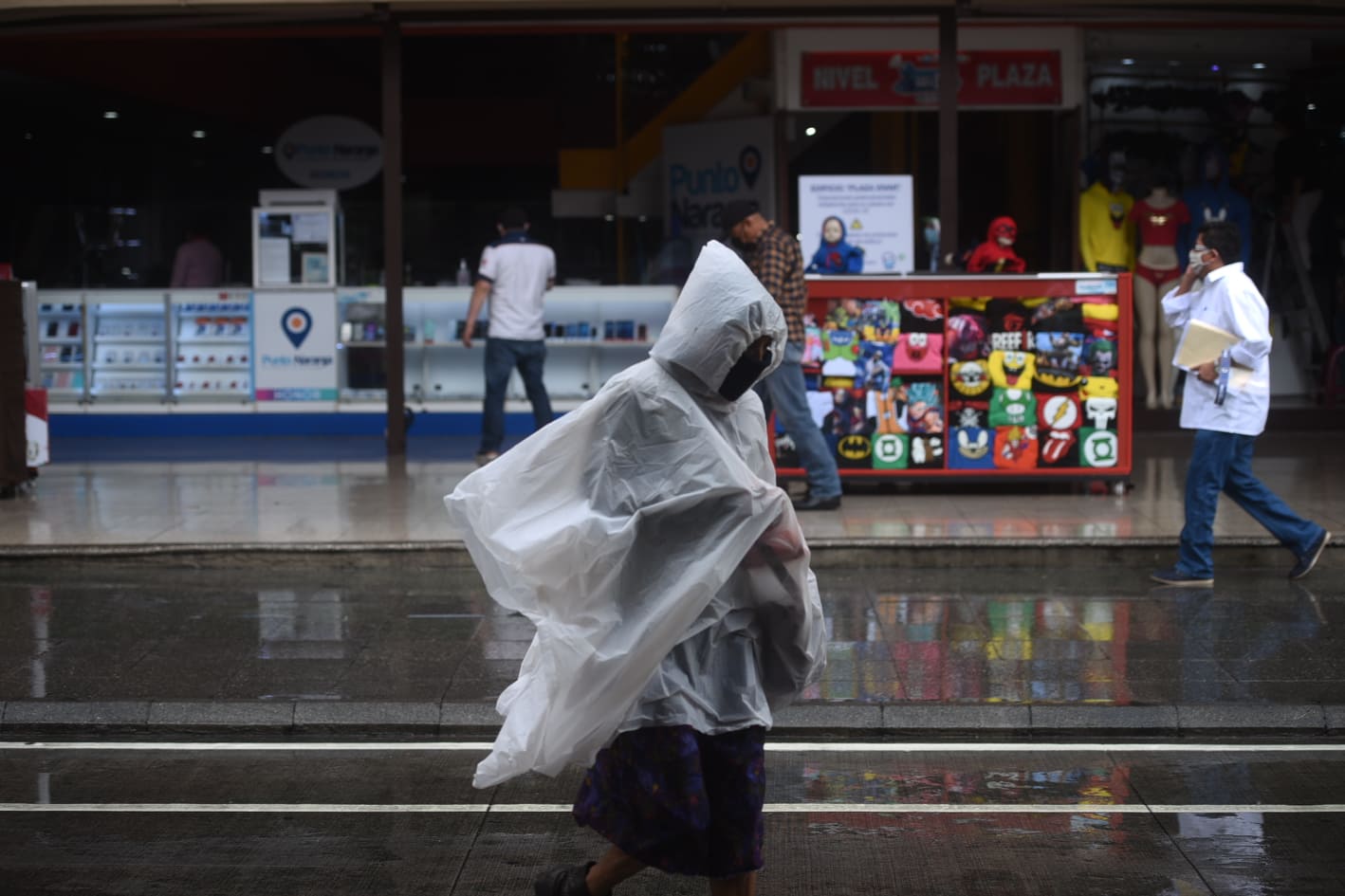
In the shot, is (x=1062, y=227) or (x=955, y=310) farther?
(x=1062, y=227)

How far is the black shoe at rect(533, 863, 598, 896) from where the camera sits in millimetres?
4289

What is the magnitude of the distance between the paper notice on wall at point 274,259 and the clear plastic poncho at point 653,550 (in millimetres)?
12023

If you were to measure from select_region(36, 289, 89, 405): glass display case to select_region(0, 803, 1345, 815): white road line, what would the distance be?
10.9 m

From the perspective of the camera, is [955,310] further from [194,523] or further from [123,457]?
[123,457]

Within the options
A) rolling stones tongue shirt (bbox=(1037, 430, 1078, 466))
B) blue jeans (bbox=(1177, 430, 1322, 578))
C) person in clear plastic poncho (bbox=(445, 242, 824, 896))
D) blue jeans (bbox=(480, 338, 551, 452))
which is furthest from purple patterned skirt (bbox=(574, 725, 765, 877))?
blue jeans (bbox=(480, 338, 551, 452))

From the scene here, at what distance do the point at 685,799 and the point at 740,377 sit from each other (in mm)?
1033

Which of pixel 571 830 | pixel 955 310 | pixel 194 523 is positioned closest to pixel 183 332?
pixel 194 523

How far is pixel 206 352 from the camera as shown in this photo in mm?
15852

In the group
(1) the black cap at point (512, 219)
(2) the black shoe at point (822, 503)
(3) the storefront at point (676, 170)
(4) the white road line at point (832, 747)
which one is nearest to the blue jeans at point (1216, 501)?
(2) the black shoe at point (822, 503)

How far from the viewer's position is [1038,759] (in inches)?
242

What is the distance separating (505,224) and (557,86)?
997cm

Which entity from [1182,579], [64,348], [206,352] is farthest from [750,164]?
[1182,579]

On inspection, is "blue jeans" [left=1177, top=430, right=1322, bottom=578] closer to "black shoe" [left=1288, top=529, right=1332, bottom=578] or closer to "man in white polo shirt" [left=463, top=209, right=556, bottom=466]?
"black shoe" [left=1288, top=529, right=1332, bottom=578]

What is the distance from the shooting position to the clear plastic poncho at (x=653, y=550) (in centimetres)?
398
